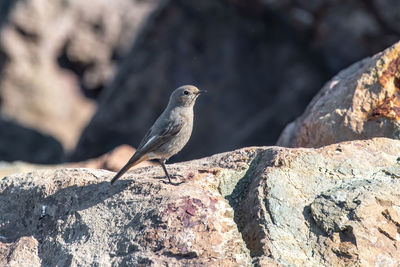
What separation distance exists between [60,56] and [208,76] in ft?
24.3

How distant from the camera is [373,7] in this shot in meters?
11.6

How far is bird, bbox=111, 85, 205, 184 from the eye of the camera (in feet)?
21.8

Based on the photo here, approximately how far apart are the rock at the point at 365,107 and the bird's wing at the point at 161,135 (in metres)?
1.76

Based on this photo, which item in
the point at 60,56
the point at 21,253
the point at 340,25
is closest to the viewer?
the point at 21,253

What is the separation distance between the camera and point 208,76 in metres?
13.9

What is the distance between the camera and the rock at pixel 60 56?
60.4ft

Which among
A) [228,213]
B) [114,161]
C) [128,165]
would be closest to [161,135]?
[128,165]

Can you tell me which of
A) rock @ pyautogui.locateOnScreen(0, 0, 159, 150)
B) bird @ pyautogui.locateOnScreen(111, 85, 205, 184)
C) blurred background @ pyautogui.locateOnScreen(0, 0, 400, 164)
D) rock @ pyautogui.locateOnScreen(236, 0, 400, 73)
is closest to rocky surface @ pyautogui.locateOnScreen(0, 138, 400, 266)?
bird @ pyautogui.locateOnScreen(111, 85, 205, 184)

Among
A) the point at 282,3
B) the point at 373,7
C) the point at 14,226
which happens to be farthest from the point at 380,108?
the point at 282,3

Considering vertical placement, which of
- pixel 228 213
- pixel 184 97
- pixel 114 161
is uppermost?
pixel 114 161

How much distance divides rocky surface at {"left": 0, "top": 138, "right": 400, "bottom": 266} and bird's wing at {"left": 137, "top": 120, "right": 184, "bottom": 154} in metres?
0.65

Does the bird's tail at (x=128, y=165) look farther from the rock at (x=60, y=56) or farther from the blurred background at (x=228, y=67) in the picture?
the rock at (x=60, y=56)

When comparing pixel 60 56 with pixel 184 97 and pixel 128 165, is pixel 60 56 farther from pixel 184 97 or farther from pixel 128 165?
pixel 128 165

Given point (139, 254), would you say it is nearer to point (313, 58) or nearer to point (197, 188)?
point (197, 188)
